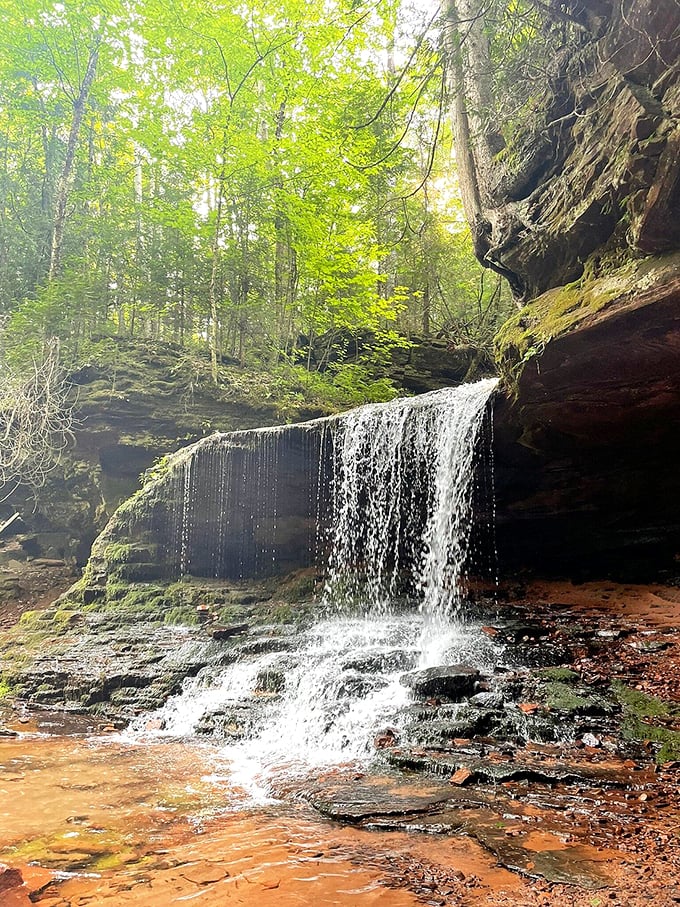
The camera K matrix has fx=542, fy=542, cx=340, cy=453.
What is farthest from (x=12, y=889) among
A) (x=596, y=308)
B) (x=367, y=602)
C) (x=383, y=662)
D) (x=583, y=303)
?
(x=367, y=602)

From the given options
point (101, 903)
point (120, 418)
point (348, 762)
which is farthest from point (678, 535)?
point (120, 418)

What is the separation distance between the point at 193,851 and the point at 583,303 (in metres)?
7.00

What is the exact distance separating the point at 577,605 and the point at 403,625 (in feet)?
9.88

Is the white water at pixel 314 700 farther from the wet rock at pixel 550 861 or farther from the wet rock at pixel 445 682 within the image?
the wet rock at pixel 550 861

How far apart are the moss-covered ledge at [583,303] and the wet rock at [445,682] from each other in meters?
4.11

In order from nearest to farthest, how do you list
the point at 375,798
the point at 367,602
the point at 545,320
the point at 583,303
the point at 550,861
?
the point at 550,861, the point at 375,798, the point at 583,303, the point at 545,320, the point at 367,602

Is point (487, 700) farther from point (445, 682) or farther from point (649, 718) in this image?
point (649, 718)

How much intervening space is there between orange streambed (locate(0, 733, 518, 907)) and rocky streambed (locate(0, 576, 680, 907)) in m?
0.02

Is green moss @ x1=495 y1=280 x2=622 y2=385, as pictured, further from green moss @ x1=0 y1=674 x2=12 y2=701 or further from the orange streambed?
green moss @ x1=0 y1=674 x2=12 y2=701

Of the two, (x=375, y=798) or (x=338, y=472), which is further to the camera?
(x=338, y=472)

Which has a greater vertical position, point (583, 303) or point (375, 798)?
point (583, 303)

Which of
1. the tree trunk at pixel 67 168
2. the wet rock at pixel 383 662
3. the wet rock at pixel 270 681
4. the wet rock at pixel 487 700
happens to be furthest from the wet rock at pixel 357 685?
the tree trunk at pixel 67 168

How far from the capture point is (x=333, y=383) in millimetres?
14648

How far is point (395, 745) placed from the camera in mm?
5051
